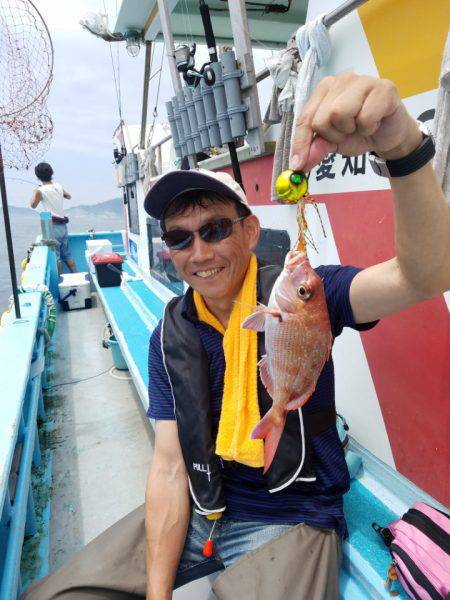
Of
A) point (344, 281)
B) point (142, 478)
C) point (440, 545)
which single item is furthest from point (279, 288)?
point (142, 478)

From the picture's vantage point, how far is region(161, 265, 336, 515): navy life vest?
1.59 metres

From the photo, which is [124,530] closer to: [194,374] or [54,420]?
[194,374]

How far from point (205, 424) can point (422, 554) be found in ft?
3.20

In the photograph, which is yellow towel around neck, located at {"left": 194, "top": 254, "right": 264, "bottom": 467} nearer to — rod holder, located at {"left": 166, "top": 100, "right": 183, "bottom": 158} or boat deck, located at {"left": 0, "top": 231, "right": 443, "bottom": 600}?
boat deck, located at {"left": 0, "top": 231, "right": 443, "bottom": 600}

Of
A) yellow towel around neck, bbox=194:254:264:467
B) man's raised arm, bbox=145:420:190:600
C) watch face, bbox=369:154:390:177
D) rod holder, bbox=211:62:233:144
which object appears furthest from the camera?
rod holder, bbox=211:62:233:144

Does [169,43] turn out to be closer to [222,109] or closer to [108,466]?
[222,109]

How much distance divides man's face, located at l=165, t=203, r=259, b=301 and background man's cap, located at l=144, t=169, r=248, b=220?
0.07 metres

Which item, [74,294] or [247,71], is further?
[74,294]

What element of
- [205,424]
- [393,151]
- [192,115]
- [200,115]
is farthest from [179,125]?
[393,151]

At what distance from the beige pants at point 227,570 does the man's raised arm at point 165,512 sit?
0.35 ft

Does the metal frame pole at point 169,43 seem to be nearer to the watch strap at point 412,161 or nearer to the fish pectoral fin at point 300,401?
the watch strap at point 412,161

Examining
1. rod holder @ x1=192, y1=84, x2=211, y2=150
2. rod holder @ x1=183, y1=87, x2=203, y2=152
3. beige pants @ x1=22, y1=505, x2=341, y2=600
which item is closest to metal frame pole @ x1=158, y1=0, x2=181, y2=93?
rod holder @ x1=183, y1=87, x2=203, y2=152

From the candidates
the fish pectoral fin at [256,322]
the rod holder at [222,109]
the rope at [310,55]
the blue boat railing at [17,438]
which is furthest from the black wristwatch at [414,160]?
the rod holder at [222,109]

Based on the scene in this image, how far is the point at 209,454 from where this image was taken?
1709mm
